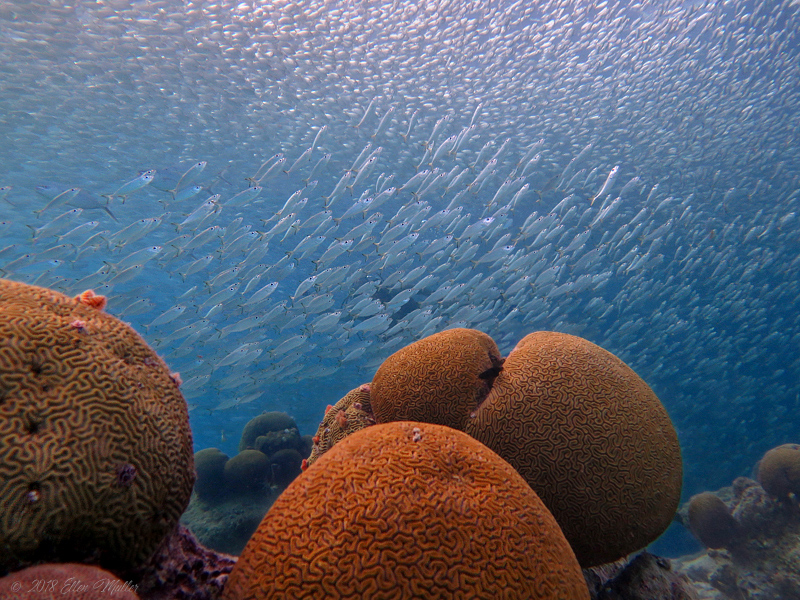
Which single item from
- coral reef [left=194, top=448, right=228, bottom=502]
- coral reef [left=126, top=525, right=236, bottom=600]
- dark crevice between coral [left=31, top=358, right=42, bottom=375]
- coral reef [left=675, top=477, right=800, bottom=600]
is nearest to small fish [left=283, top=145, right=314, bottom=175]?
coral reef [left=194, top=448, right=228, bottom=502]

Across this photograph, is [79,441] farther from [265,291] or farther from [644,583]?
[265,291]

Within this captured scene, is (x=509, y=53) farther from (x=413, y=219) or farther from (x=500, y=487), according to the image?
(x=500, y=487)

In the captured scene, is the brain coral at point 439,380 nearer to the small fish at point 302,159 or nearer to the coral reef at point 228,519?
the coral reef at point 228,519

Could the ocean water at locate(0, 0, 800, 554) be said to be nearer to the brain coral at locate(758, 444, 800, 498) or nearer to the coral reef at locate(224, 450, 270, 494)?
the coral reef at locate(224, 450, 270, 494)

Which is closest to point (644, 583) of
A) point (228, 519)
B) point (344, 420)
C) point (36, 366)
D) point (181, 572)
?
point (344, 420)

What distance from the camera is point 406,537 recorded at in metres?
1.61

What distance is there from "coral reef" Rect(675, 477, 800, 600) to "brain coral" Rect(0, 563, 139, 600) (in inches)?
461

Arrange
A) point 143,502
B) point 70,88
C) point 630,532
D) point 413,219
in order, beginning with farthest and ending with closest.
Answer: point 70,88, point 413,219, point 630,532, point 143,502

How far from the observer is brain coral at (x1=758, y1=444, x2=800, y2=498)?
841 centimetres

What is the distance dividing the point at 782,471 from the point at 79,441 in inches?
510

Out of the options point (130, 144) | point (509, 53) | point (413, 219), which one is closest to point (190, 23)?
point (130, 144)

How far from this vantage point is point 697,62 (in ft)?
47.4

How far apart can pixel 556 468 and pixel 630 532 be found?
2.28 feet

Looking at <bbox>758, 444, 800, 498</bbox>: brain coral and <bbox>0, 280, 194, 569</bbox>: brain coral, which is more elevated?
<bbox>0, 280, 194, 569</bbox>: brain coral
